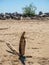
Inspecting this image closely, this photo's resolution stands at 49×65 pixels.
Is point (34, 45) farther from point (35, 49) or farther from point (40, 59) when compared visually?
point (40, 59)

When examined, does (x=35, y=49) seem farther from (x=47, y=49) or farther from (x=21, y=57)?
(x=21, y=57)

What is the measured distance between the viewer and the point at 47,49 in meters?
9.68

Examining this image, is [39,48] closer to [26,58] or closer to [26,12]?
[26,58]

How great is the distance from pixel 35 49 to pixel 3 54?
1.58 m

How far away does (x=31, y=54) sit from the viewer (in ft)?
28.8

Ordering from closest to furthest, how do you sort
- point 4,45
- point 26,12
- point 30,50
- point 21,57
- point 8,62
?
1. point 8,62
2. point 21,57
3. point 30,50
4. point 4,45
5. point 26,12

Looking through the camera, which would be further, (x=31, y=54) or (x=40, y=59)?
(x=31, y=54)

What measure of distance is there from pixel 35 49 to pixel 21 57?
1761 mm

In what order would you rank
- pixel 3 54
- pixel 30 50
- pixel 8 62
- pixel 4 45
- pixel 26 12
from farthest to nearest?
pixel 26 12
pixel 4 45
pixel 30 50
pixel 3 54
pixel 8 62

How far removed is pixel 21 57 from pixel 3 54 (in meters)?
0.84

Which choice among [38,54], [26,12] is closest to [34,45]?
[38,54]

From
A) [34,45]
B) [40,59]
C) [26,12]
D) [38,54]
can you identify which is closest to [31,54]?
[38,54]

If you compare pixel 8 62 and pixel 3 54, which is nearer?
pixel 8 62

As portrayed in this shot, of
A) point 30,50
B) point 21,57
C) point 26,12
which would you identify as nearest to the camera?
point 21,57
